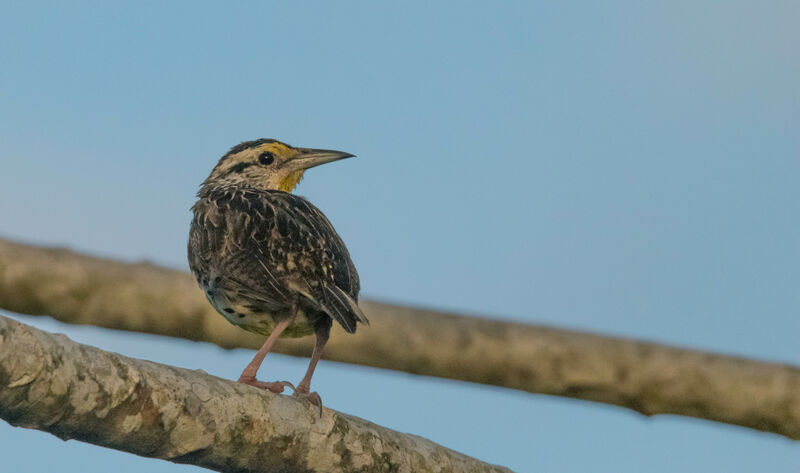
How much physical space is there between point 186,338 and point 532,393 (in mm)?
3118

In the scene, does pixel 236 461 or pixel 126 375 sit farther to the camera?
pixel 236 461

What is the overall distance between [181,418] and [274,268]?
1787mm

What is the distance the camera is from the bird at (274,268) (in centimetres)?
690

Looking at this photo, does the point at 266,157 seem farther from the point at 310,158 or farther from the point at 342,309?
the point at 342,309

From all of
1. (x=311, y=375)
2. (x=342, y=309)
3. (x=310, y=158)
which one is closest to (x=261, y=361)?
(x=311, y=375)

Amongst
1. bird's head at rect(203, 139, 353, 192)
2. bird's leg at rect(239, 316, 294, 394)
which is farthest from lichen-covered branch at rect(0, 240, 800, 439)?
bird's leg at rect(239, 316, 294, 394)

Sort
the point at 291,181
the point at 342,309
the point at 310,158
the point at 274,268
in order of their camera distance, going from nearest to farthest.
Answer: the point at 342,309, the point at 274,268, the point at 310,158, the point at 291,181

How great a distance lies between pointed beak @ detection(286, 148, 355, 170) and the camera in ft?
30.0

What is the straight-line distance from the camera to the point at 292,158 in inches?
367

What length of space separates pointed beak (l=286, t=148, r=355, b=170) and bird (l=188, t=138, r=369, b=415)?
1256mm

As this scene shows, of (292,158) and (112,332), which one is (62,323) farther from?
(292,158)

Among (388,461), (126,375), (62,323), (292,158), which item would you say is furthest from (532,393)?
(126,375)

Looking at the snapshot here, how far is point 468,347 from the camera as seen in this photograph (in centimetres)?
926

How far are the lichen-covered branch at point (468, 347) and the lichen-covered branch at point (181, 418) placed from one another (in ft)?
9.45
